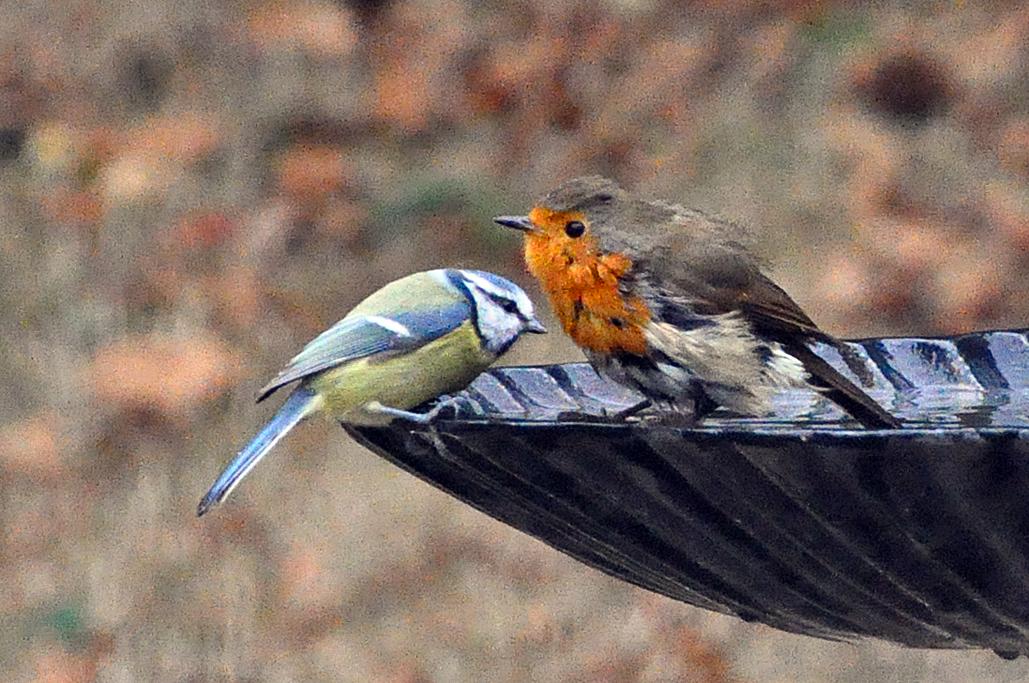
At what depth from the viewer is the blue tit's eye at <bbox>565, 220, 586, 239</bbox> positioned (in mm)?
2516

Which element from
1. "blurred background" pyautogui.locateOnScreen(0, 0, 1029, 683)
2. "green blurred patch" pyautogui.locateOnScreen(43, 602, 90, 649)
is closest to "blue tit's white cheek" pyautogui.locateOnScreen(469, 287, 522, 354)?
"blurred background" pyautogui.locateOnScreen(0, 0, 1029, 683)

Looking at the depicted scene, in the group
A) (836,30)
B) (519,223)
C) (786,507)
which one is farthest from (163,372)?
(786,507)

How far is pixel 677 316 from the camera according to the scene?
2402 mm

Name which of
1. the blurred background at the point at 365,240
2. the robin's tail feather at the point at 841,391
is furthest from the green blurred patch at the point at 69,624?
the robin's tail feather at the point at 841,391

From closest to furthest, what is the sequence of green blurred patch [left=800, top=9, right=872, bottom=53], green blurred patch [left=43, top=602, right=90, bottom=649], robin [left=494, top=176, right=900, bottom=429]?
1. robin [left=494, top=176, right=900, bottom=429]
2. green blurred patch [left=43, top=602, right=90, bottom=649]
3. green blurred patch [left=800, top=9, right=872, bottom=53]

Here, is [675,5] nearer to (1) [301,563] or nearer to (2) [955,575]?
(1) [301,563]

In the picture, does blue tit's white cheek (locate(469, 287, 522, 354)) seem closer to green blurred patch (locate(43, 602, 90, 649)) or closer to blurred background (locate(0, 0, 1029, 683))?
blurred background (locate(0, 0, 1029, 683))

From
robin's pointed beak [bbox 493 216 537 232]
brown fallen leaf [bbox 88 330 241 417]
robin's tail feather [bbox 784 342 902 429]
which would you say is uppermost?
robin's pointed beak [bbox 493 216 537 232]

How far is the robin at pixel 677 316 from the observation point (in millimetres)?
2375

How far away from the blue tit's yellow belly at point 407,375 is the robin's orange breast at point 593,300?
50 centimetres

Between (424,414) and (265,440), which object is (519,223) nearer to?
(424,414)

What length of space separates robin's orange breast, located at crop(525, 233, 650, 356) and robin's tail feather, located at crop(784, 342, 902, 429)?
0.69ft

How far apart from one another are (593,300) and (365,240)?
3.94 m

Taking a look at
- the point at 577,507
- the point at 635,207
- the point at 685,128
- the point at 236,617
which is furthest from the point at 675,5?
the point at 577,507
